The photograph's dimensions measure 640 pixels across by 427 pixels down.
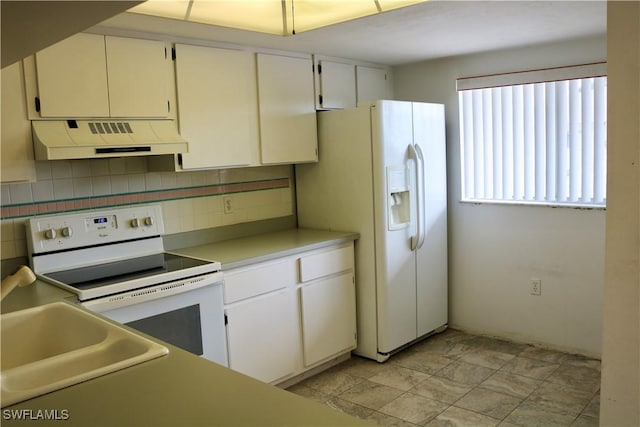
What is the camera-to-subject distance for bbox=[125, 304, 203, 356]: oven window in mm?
2609

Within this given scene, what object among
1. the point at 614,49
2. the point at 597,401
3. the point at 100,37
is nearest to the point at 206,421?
the point at 614,49

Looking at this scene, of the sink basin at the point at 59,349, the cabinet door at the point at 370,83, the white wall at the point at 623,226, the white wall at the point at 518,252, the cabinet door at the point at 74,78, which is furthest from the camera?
the cabinet door at the point at 370,83

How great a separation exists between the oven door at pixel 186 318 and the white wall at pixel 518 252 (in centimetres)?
210

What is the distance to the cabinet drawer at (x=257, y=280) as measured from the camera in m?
3.02

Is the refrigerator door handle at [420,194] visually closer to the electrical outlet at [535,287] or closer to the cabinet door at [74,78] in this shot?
the electrical outlet at [535,287]

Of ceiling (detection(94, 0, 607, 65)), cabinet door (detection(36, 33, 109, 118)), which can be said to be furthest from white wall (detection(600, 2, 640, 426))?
cabinet door (detection(36, 33, 109, 118))

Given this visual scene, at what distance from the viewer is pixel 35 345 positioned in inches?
72.9

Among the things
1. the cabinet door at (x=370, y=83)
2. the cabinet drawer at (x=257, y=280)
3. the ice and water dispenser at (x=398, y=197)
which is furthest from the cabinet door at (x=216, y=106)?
the cabinet door at (x=370, y=83)

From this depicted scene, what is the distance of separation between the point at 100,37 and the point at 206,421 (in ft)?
7.28

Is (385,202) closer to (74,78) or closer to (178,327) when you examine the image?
(178,327)

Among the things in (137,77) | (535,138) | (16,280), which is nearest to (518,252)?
(535,138)

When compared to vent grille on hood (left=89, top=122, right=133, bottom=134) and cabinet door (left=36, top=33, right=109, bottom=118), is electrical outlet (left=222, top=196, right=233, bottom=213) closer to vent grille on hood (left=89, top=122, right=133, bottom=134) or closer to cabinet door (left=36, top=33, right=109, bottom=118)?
vent grille on hood (left=89, top=122, right=133, bottom=134)

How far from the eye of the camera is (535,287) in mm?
3955

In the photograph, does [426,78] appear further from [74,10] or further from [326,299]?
[74,10]
